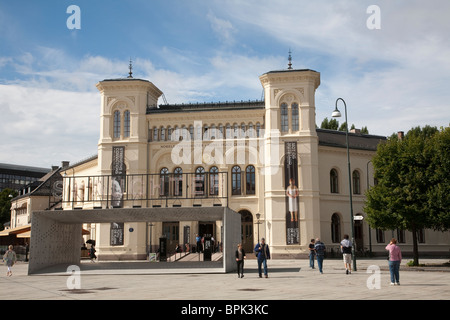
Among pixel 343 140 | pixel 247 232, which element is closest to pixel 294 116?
pixel 343 140

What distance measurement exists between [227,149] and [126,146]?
8961 mm

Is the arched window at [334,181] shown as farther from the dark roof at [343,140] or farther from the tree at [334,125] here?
the tree at [334,125]

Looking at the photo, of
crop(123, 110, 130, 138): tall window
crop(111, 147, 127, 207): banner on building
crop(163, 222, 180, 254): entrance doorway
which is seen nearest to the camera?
crop(111, 147, 127, 207): banner on building

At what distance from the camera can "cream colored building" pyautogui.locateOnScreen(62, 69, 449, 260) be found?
41938mm

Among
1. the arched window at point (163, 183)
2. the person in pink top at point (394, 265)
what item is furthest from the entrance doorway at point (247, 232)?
the person in pink top at point (394, 265)

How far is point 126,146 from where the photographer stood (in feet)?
146

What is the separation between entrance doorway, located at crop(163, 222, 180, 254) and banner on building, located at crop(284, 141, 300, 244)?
9818 mm

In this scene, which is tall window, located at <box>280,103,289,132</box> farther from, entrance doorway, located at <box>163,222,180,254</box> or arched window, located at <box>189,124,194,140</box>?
entrance doorway, located at <box>163,222,180,254</box>

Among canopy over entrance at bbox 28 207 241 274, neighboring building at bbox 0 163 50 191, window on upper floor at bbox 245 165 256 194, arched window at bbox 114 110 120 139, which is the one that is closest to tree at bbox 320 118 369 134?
window on upper floor at bbox 245 165 256 194

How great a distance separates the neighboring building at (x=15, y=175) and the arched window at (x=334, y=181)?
10333 centimetres

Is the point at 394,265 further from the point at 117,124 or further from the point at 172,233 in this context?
the point at 117,124

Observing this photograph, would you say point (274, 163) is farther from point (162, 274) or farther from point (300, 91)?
point (162, 274)

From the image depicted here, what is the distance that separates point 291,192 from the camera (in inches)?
1640
